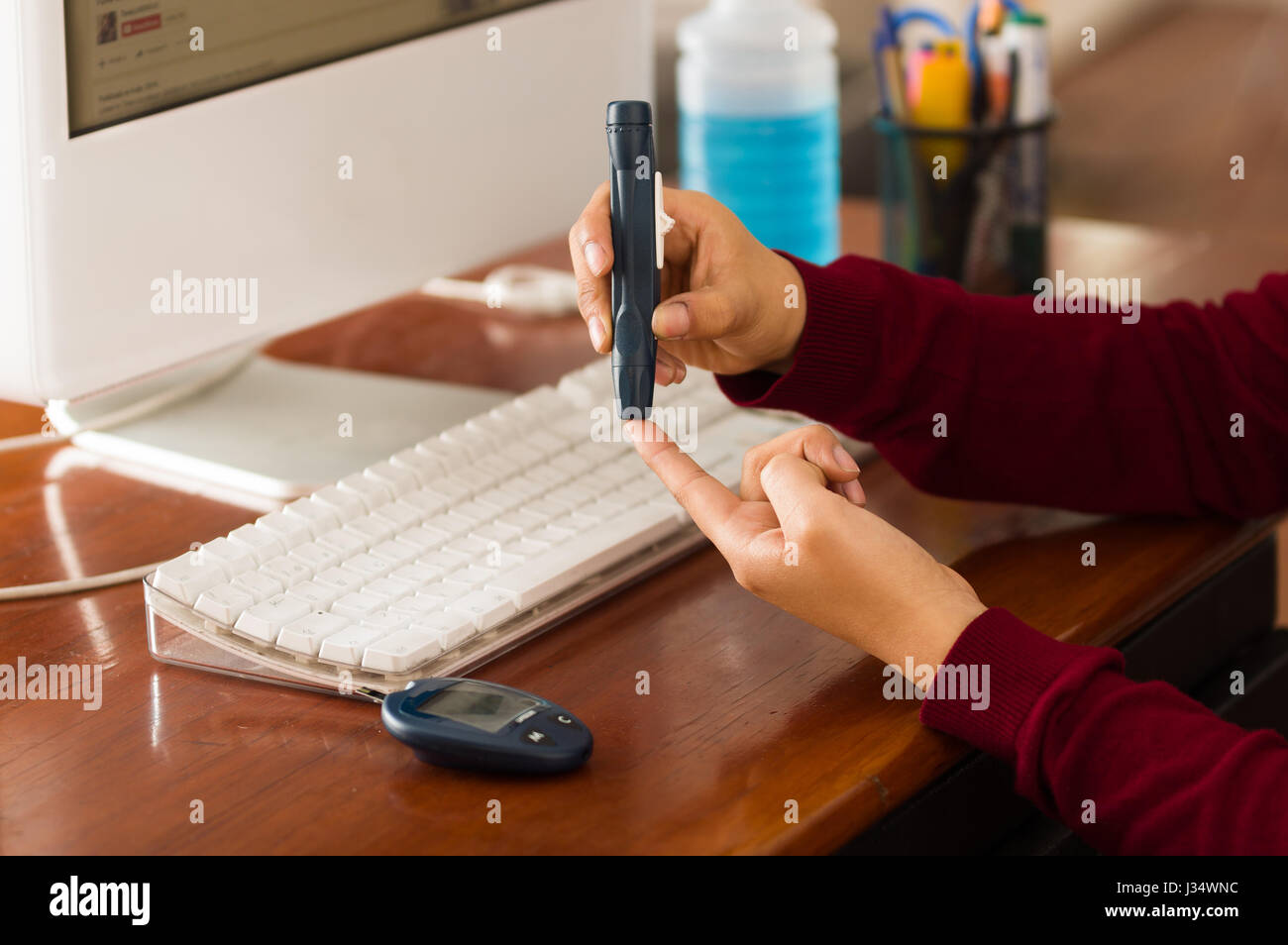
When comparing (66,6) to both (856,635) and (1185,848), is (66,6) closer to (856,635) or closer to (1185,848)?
(856,635)

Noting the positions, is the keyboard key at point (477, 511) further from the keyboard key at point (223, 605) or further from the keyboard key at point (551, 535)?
the keyboard key at point (223, 605)

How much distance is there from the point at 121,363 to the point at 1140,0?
13.5ft

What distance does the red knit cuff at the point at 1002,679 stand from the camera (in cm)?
58

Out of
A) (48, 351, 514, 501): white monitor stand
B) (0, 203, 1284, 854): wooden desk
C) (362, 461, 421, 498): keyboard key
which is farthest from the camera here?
(48, 351, 514, 501): white monitor stand

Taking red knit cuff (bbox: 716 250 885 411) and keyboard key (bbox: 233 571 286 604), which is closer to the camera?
keyboard key (bbox: 233 571 286 604)

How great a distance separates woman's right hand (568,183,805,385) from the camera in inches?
26.9

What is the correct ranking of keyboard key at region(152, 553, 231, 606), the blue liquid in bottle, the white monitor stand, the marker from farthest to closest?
the blue liquid in bottle → the marker → the white monitor stand → keyboard key at region(152, 553, 231, 606)

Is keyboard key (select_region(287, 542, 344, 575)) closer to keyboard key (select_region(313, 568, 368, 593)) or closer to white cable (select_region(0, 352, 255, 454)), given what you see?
keyboard key (select_region(313, 568, 368, 593))

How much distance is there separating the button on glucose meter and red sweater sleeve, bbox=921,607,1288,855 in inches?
6.0

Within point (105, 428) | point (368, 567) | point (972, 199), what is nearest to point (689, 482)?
point (368, 567)

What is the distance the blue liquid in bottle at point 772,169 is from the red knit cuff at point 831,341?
0.41m

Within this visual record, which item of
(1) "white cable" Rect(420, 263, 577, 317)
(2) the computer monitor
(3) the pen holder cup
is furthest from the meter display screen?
(3) the pen holder cup

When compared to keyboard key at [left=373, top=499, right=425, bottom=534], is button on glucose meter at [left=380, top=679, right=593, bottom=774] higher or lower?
lower

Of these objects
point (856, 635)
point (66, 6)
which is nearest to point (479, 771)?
point (856, 635)
